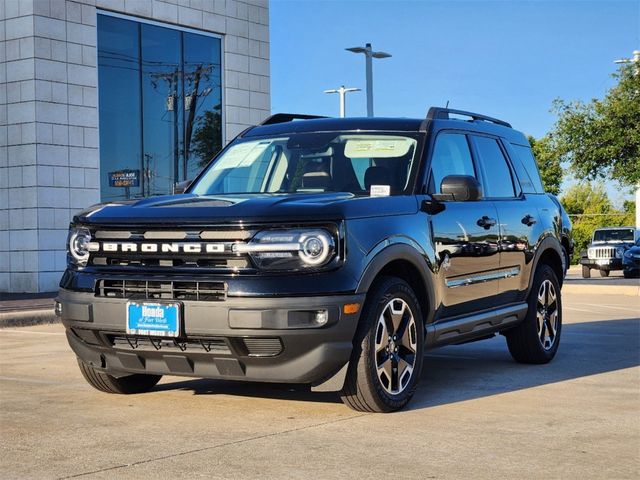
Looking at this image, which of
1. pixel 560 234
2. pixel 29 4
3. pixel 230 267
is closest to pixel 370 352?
pixel 230 267

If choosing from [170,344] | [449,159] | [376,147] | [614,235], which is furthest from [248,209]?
[614,235]

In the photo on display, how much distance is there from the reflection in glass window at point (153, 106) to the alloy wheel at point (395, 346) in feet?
44.6

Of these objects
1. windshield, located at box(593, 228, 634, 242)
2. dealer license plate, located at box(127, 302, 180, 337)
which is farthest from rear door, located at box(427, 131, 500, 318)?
windshield, located at box(593, 228, 634, 242)

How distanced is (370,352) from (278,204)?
3.31 feet

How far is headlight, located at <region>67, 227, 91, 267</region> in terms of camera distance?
629cm

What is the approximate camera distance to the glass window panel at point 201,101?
2103 centimetres

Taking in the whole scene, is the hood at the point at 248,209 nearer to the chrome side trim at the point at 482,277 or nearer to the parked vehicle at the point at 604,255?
the chrome side trim at the point at 482,277

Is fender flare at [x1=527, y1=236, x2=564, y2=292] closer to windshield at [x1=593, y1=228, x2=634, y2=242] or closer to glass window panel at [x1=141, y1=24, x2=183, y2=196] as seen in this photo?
glass window panel at [x1=141, y1=24, x2=183, y2=196]

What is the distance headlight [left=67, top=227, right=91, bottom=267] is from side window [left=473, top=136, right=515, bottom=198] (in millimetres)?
3154

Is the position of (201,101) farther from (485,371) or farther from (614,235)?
(614,235)

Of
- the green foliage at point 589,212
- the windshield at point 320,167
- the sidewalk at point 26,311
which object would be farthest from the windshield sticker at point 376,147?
the green foliage at point 589,212

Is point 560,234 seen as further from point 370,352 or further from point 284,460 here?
point 284,460

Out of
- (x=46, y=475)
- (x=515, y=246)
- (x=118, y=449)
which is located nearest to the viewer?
(x=46, y=475)

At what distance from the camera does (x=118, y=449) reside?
204 inches
